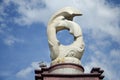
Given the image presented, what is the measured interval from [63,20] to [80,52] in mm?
2002

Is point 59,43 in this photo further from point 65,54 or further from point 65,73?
point 65,73

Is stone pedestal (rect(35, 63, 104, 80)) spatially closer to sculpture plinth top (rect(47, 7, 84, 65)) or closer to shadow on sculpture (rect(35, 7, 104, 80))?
shadow on sculpture (rect(35, 7, 104, 80))

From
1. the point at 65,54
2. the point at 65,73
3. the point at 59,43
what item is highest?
the point at 59,43

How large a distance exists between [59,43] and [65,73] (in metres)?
1.86

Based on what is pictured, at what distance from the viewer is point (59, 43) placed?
15.7 metres

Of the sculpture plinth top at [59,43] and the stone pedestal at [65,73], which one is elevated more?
the sculpture plinth top at [59,43]

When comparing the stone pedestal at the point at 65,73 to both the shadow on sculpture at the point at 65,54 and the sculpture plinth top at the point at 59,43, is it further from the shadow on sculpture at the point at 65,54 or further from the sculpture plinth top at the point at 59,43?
the sculpture plinth top at the point at 59,43

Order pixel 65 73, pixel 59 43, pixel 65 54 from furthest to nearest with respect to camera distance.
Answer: pixel 59 43
pixel 65 54
pixel 65 73

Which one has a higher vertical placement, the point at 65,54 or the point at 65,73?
the point at 65,54

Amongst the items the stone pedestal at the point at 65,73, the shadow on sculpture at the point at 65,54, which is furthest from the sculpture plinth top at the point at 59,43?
the stone pedestal at the point at 65,73

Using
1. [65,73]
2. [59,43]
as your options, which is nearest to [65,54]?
[59,43]

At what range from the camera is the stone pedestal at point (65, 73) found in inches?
549

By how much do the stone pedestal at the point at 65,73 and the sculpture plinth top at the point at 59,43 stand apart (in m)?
0.38

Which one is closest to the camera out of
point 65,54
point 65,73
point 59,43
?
point 65,73
